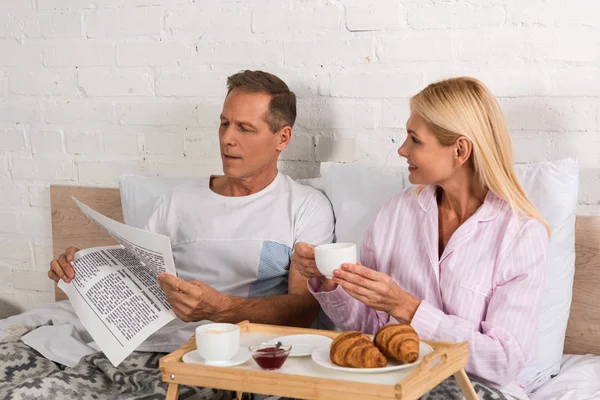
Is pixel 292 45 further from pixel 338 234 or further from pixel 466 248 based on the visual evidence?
pixel 466 248

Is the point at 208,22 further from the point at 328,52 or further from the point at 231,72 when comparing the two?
the point at 328,52

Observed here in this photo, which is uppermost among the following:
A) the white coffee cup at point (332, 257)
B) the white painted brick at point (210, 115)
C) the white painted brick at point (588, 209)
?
the white painted brick at point (210, 115)

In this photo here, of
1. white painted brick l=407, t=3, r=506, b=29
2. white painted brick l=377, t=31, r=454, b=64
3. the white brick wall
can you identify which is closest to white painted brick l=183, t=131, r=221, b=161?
the white brick wall

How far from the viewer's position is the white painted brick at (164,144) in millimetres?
2381

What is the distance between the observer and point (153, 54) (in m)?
2.37

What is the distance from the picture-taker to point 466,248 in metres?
1.64

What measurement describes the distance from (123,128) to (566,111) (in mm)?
1256

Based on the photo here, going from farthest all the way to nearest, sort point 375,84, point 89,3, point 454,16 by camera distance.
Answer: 1. point 89,3
2. point 375,84
3. point 454,16

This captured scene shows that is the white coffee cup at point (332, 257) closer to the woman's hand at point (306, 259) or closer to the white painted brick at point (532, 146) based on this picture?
the woman's hand at point (306, 259)

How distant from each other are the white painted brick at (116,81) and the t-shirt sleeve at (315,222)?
2.24 ft

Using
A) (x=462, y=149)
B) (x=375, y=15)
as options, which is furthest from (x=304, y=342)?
(x=375, y=15)

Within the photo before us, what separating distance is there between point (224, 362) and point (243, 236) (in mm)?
662

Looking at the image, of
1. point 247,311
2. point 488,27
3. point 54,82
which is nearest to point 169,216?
point 247,311

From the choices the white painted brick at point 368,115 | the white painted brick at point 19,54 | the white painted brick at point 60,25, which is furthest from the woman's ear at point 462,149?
the white painted brick at point 19,54
